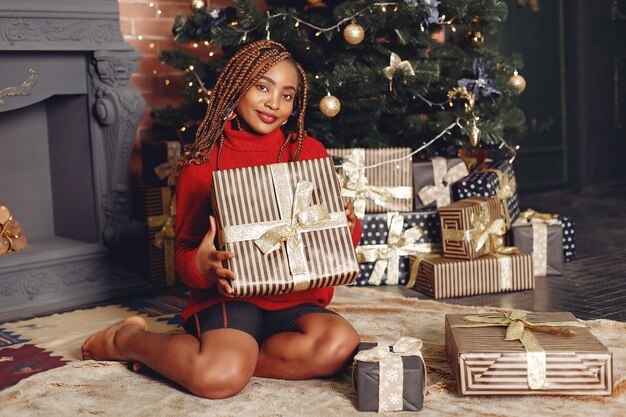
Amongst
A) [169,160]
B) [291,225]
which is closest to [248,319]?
[291,225]

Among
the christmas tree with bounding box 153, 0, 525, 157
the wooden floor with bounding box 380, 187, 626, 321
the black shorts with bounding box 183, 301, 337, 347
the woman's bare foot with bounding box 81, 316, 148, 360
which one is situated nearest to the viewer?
the black shorts with bounding box 183, 301, 337, 347

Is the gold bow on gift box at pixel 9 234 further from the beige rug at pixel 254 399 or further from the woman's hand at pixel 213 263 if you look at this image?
the woman's hand at pixel 213 263

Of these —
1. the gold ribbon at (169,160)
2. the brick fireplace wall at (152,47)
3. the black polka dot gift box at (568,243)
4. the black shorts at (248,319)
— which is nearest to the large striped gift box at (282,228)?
the black shorts at (248,319)

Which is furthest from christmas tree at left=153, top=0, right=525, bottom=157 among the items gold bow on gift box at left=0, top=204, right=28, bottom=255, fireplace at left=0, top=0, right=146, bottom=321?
gold bow on gift box at left=0, top=204, right=28, bottom=255

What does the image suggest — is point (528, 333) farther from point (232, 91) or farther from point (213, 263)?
point (232, 91)

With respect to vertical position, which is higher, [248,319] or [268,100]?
[268,100]

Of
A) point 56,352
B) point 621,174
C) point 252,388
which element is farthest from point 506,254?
point 621,174

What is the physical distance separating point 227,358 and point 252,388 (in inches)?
6.5

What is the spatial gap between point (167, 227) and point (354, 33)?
122 centimetres

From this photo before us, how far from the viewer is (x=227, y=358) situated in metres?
2.35

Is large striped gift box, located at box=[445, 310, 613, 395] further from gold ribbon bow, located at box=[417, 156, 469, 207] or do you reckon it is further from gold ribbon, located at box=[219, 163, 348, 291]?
gold ribbon bow, located at box=[417, 156, 469, 207]

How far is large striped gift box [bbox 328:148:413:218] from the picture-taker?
3.80 metres

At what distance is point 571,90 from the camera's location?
22.2 ft

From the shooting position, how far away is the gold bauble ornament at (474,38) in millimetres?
4328
